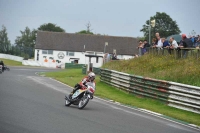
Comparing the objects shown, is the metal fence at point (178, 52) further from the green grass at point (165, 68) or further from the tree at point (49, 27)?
the tree at point (49, 27)

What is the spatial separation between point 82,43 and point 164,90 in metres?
82.7

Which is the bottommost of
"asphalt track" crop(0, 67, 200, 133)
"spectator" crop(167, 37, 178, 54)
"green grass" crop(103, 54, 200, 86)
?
"asphalt track" crop(0, 67, 200, 133)

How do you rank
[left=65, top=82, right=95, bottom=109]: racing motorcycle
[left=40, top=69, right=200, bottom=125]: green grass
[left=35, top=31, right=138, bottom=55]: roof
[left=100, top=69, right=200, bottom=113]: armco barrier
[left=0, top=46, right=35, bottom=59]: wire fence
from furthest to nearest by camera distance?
[left=0, top=46, right=35, bottom=59]: wire fence
[left=35, top=31, right=138, bottom=55]: roof
[left=100, top=69, right=200, bottom=113]: armco barrier
[left=40, top=69, right=200, bottom=125]: green grass
[left=65, top=82, right=95, bottom=109]: racing motorcycle

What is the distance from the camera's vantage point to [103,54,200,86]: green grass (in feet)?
73.5

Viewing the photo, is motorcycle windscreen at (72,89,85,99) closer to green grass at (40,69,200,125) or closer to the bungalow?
green grass at (40,69,200,125)

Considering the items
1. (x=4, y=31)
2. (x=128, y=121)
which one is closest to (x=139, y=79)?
(x=128, y=121)

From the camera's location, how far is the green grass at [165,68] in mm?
22391

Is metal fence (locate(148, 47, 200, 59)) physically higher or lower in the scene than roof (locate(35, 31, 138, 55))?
lower

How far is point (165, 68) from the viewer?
26172 mm

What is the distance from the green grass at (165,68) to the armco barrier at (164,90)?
112cm

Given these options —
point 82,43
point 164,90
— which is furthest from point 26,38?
point 164,90

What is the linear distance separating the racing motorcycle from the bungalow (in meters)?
81.5

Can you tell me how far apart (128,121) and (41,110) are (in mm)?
2795

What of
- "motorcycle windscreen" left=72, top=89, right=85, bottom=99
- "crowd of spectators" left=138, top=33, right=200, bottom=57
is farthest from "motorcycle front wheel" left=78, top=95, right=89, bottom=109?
"crowd of spectators" left=138, top=33, right=200, bottom=57
